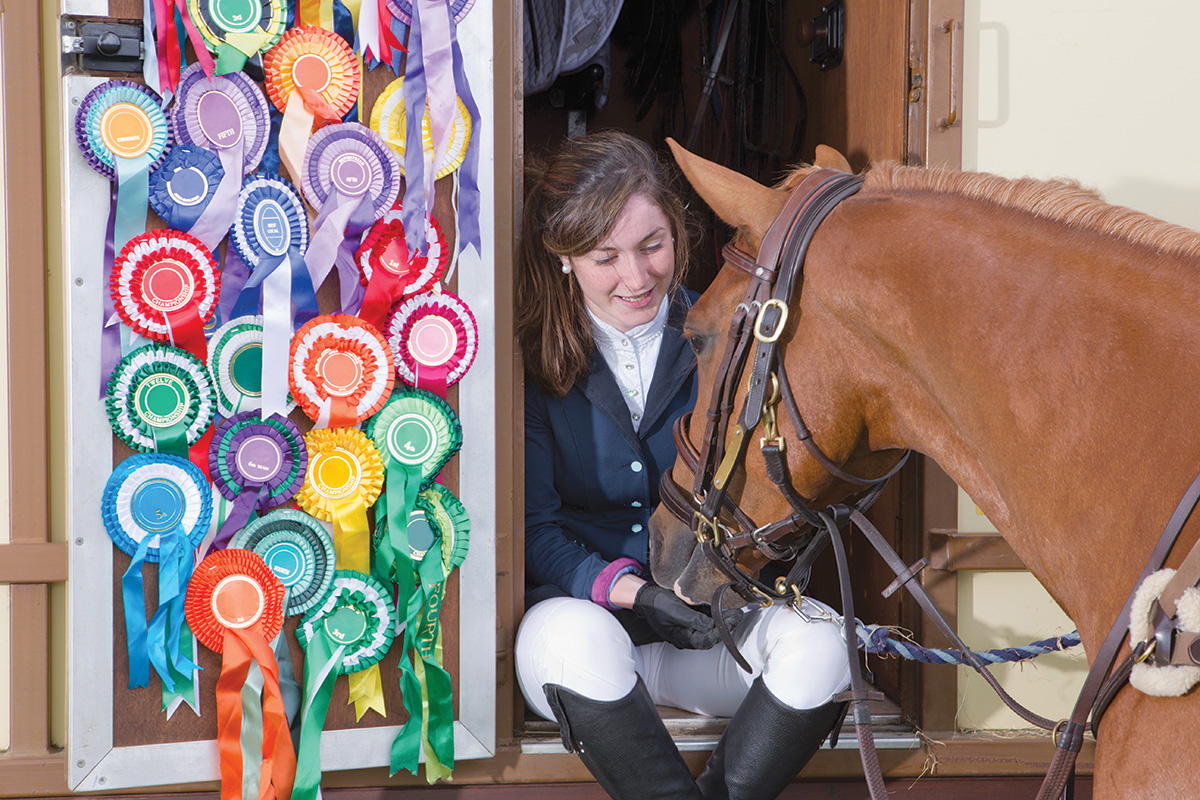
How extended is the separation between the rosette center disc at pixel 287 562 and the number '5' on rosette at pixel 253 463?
0.24ft

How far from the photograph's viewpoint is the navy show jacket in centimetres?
179

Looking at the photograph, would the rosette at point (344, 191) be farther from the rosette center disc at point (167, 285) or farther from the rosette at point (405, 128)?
the rosette center disc at point (167, 285)

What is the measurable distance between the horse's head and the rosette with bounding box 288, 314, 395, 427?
0.57 meters

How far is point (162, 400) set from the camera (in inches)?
56.7

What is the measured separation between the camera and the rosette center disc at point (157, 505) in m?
1.43

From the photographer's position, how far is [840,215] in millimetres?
1123

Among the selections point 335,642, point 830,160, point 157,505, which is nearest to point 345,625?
point 335,642

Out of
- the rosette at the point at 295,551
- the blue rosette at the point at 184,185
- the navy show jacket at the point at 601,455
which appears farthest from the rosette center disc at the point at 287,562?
the blue rosette at the point at 184,185

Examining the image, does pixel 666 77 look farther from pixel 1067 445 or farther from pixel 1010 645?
pixel 1067 445

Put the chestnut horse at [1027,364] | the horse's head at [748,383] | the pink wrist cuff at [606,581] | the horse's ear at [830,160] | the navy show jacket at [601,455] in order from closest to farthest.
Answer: the chestnut horse at [1027,364]
the horse's head at [748,383]
the horse's ear at [830,160]
the pink wrist cuff at [606,581]
the navy show jacket at [601,455]

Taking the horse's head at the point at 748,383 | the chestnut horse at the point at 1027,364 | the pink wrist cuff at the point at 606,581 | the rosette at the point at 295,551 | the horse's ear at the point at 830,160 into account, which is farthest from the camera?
the pink wrist cuff at the point at 606,581

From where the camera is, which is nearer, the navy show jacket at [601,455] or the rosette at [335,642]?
the rosette at [335,642]

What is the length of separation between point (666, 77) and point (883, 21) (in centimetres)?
118

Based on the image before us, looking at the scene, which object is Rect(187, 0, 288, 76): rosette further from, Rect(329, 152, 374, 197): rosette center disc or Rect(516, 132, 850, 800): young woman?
Rect(516, 132, 850, 800): young woman
